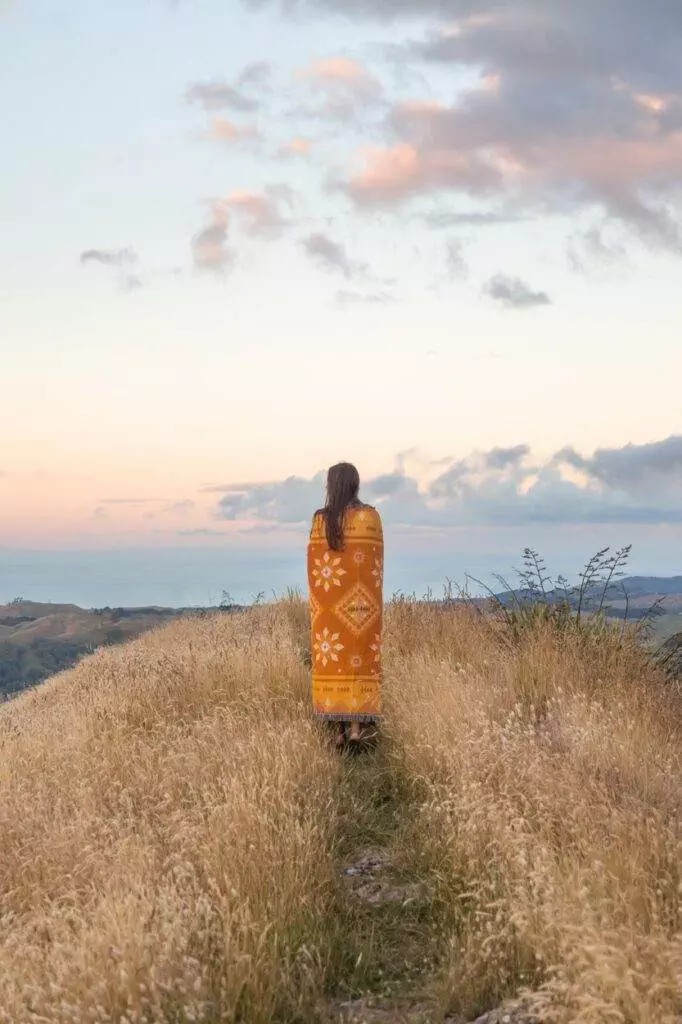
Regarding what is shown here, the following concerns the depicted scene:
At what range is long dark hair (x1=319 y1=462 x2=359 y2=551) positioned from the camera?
26.6 ft

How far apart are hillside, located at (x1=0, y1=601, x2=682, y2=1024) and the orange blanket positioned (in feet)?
0.89

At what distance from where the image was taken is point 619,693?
7258mm

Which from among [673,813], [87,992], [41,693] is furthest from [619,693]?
[41,693]

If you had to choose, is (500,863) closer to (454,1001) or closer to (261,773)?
(454,1001)

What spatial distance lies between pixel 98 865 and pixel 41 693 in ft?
36.8

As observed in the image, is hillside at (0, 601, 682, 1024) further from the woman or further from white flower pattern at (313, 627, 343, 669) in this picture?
white flower pattern at (313, 627, 343, 669)

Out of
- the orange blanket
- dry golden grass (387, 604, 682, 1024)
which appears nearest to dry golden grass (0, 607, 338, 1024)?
the orange blanket

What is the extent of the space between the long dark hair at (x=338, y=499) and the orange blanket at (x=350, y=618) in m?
0.06

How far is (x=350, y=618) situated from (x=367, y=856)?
251 centimetres

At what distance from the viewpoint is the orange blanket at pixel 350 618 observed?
26.6ft

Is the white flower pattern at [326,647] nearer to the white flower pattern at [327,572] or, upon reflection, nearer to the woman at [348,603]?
the woman at [348,603]

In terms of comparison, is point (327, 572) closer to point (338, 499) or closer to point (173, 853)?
point (338, 499)

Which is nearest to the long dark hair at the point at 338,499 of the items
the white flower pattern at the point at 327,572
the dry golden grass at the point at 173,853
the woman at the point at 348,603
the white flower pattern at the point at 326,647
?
the woman at the point at 348,603

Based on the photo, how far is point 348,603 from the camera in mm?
8172
